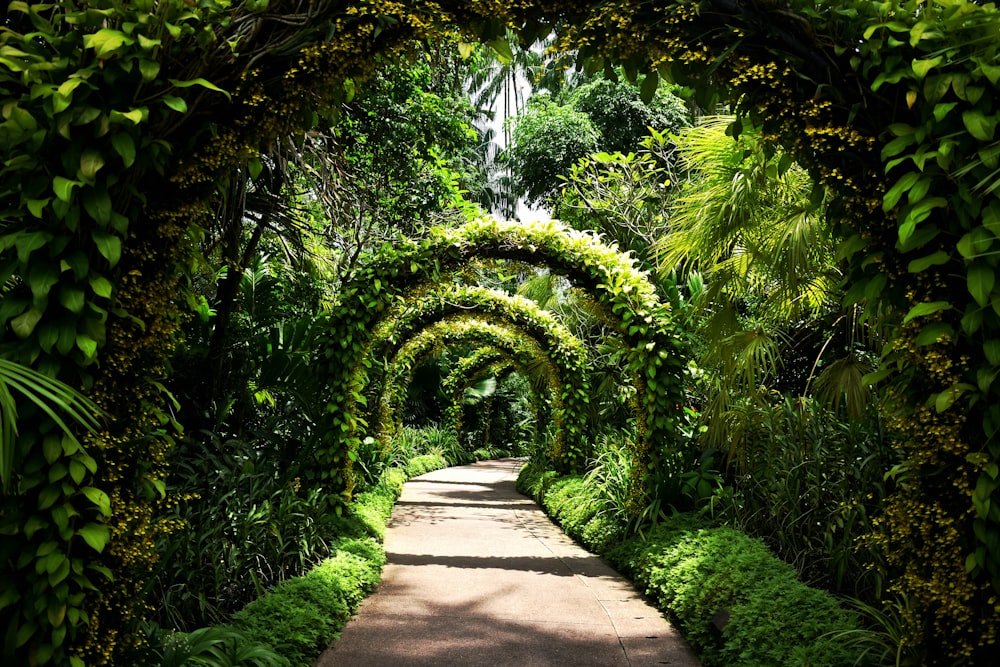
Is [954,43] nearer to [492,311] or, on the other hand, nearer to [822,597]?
[822,597]

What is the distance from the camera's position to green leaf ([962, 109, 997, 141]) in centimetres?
256

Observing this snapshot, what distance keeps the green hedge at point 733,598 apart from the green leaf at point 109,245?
355 cm

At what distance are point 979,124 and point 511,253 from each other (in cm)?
541

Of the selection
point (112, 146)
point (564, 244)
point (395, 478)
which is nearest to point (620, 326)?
point (564, 244)

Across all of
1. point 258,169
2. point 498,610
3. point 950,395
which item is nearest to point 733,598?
point 498,610

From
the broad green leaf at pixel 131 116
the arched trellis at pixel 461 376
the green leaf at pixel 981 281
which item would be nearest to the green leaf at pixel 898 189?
the green leaf at pixel 981 281

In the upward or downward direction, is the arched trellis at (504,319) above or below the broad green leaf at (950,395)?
above

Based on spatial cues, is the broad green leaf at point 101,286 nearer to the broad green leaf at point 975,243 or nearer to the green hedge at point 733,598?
the broad green leaf at point 975,243

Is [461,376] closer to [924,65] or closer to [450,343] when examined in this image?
[450,343]

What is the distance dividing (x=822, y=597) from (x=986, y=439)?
5.83ft

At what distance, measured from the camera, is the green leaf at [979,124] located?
Answer: 2.56 metres

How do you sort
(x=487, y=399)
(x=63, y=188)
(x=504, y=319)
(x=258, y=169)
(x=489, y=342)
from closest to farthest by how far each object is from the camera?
(x=63, y=188), (x=258, y=169), (x=504, y=319), (x=489, y=342), (x=487, y=399)

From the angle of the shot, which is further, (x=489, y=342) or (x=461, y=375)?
(x=461, y=375)

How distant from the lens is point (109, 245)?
2.60 metres
